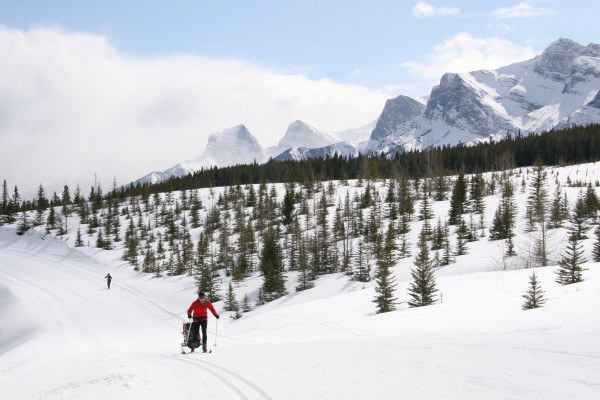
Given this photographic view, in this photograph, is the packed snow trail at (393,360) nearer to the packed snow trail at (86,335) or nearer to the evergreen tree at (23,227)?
the packed snow trail at (86,335)

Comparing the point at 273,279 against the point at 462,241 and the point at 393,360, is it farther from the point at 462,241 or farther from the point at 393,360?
the point at 393,360

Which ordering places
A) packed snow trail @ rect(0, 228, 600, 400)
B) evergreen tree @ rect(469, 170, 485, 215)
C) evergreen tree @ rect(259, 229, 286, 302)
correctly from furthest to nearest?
evergreen tree @ rect(469, 170, 485, 215) < evergreen tree @ rect(259, 229, 286, 302) < packed snow trail @ rect(0, 228, 600, 400)

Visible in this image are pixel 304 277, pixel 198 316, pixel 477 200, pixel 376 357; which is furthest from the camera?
pixel 477 200

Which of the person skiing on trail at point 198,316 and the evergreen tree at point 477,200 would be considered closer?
the person skiing on trail at point 198,316

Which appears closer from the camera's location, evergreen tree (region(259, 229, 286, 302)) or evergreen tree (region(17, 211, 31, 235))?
evergreen tree (region(259, 229, 286, 302))

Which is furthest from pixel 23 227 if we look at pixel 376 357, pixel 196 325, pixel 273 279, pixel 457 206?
pixel 376 357

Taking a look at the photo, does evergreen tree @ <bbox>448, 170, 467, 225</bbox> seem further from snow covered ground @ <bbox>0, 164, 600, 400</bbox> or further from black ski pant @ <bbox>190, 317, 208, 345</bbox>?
black ski pant @ <bbox>190, 317, 208, 345</bbox>

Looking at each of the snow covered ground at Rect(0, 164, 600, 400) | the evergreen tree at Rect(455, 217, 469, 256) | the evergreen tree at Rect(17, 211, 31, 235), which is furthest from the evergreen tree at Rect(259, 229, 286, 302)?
the evergreen tree at Rect(17, 211, 31, 235)

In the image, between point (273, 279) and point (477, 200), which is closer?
point (273, 279)

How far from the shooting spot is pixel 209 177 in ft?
438

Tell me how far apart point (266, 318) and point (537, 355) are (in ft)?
Result: 69.8

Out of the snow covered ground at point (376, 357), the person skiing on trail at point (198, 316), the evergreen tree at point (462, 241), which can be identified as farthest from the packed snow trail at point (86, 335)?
the evergreen tree at point (462, 241)

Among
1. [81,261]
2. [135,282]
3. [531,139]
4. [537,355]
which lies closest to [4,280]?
[81,261]

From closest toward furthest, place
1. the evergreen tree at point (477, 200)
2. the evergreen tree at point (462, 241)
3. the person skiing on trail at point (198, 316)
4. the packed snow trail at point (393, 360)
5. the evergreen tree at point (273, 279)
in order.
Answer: the packed snow trail at point (393, 360)
the person skiing on trail at point (198, 316)
the evergreen tree at point (462, 241)
the evergreen tree at point (273, 279)
the evergreen tree at point (477, 200)
